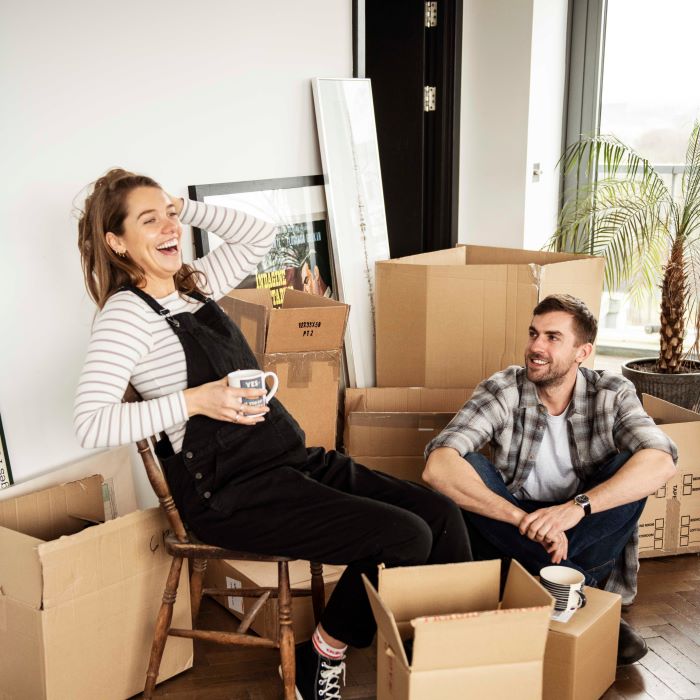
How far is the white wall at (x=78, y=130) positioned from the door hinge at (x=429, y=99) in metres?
1.20

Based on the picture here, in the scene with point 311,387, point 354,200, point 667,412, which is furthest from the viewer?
point 354,200

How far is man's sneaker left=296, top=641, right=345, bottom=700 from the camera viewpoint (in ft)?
7.18

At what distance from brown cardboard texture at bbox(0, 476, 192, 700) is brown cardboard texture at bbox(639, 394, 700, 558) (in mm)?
1653

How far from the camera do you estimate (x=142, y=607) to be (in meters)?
2.27

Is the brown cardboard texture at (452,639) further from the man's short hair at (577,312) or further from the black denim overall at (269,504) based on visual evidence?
the man's short hair at (577,312)

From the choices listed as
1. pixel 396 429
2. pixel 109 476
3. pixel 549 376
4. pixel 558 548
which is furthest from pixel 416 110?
pixel 558 548

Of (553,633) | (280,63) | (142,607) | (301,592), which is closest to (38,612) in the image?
(142,607)

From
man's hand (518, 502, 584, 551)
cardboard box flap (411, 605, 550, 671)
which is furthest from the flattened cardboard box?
cardboard box flap (411, 605, 550, 671)

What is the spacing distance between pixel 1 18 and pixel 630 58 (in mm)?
4016

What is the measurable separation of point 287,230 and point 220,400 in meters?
1.56

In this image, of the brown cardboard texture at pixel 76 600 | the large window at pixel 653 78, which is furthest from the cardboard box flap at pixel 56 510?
the large window at pixel 653 78

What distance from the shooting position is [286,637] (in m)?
2.17

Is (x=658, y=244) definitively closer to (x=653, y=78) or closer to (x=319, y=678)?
(x=653, y=78)

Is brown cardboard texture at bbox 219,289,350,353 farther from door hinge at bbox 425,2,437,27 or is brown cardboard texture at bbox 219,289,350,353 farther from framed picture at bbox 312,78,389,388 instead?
door hinge at bbox 425,2,437,27
